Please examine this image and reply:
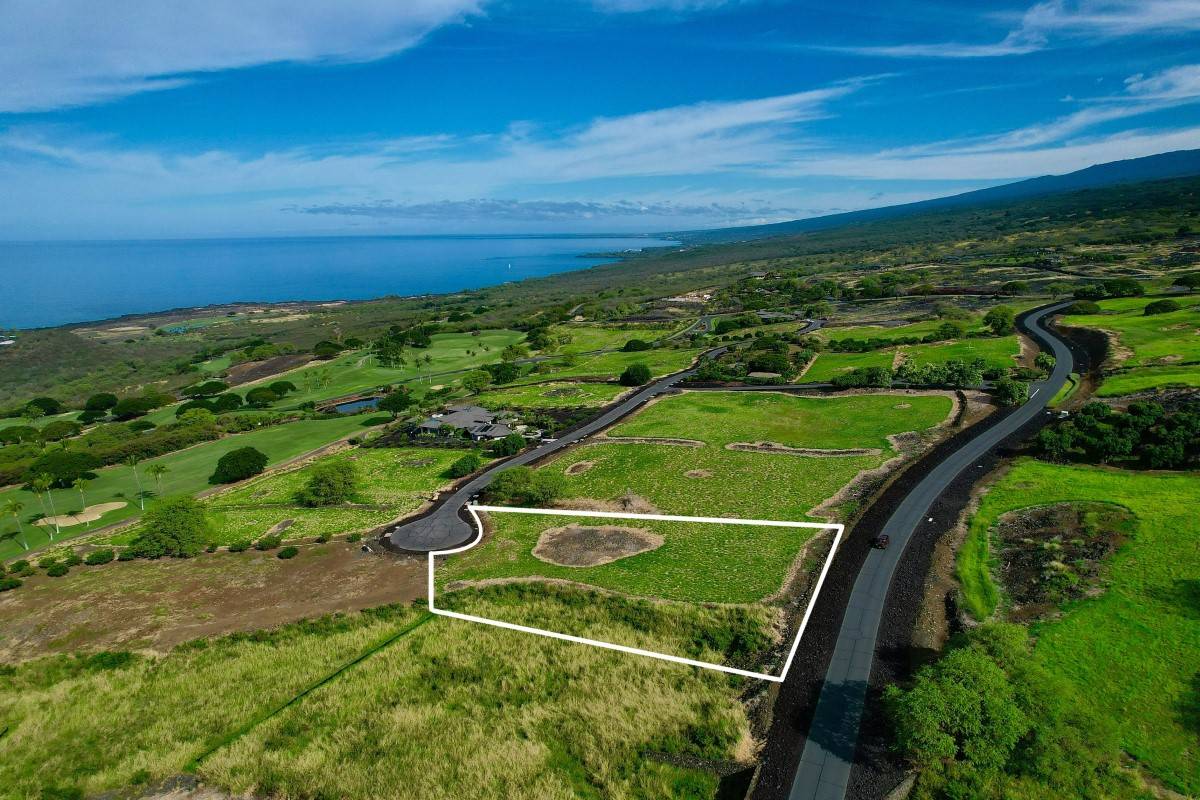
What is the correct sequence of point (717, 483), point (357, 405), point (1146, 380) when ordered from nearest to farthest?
point (717, 483) → point (1146, 380) → point (357, 405)

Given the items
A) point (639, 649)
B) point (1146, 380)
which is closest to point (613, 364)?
point (1146, 380)

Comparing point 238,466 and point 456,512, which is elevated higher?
point 238,466

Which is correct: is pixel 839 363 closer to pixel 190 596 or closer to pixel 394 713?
pixel 394 713

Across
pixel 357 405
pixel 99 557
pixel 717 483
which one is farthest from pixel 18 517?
pixel 717 483

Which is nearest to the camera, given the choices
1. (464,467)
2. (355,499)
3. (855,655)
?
(855,655)

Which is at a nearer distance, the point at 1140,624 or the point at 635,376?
the point at 1140,624

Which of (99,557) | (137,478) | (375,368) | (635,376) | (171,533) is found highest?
(375,368)

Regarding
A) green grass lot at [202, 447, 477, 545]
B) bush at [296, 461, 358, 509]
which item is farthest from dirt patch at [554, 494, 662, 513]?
bush at [296, 461, 358, 509]
